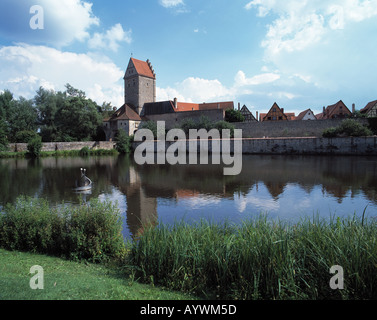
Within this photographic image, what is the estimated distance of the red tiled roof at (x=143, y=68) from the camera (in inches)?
2289

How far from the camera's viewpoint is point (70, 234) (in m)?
5.56

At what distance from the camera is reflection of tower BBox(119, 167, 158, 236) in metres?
8.13

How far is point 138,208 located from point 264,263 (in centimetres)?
683

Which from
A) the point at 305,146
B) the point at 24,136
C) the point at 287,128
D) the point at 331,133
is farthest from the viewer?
the point at 24,136

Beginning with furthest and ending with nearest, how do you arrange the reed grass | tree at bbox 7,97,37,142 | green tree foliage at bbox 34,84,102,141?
green tree foliage at bbox 34,84,102,141 < tree at bbox 7,97,37,142 < the reed grass

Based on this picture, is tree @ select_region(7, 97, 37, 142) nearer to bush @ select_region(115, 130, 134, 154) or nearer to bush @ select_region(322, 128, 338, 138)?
bush @ select_region(115, 130, 134, 154)

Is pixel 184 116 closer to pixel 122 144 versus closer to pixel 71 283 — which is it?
pixel 122 144

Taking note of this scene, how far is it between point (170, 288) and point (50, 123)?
52842 mm

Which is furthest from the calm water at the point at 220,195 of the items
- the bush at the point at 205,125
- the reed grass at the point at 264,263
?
the bush at the point at 205,125

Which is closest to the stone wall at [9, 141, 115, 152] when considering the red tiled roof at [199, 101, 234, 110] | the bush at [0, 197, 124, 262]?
the red tiled roof at [199, 101, 234, 110]

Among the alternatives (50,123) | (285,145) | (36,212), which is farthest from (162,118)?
(36,212)

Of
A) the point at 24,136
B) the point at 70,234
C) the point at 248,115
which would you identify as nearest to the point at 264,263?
the point at 70,234

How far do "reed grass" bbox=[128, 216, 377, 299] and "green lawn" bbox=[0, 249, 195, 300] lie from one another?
38 cm

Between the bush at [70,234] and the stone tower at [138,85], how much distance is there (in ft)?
175
